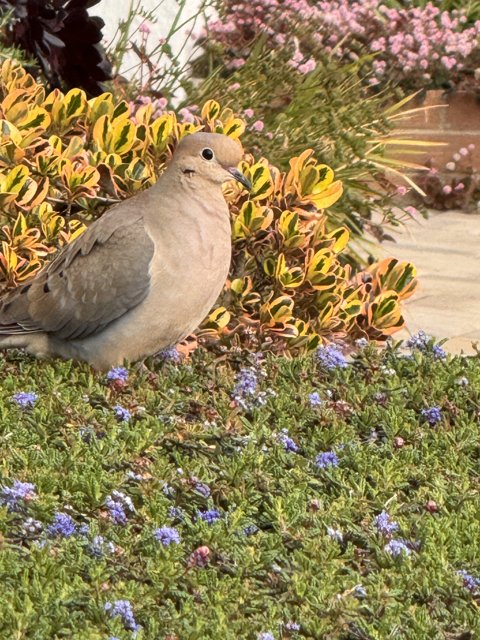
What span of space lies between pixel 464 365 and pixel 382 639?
2081 millimetres

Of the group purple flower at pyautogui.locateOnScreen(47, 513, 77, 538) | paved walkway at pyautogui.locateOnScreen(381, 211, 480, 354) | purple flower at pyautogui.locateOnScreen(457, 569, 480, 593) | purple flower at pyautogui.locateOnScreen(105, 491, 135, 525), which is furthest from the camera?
paved walkway at pyautogui.locateOnScreen(381, 211, 480, 354)

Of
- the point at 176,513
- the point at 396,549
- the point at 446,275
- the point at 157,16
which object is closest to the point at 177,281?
the point at 176,513

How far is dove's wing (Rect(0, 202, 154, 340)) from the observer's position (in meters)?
4.59

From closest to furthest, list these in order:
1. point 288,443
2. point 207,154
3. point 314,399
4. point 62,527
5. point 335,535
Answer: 1. point 62,527
2. point 335,535
3. point 288,443
4. point 314,399
5. point 207,154

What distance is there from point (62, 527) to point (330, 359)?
66.8 inches

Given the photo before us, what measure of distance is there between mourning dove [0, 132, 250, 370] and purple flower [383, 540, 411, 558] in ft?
4.85

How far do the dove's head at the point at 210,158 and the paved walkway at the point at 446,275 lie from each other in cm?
183

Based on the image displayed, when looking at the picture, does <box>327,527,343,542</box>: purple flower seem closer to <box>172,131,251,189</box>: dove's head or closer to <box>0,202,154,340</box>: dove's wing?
<box>0,202,154,340</box>: dove's wing

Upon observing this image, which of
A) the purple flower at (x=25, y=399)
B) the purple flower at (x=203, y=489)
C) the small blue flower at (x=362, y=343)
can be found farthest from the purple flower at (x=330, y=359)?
the purple flower at (x=203, y=489)

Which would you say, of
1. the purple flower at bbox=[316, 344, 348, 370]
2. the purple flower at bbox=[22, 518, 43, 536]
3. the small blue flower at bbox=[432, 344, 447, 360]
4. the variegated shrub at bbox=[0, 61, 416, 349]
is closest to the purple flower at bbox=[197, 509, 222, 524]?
the purple flower at bbox=[22, 518, 43, 536]

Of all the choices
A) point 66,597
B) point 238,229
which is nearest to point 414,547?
point 66,597

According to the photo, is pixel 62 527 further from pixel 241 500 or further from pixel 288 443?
pixel 288 443

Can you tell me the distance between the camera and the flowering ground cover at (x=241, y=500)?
297cm

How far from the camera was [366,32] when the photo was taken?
9938mm
